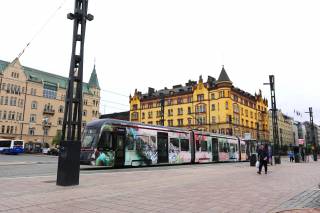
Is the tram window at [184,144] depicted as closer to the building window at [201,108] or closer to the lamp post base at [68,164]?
the lamp post base at [68,164]

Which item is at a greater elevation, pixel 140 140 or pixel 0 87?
pixel 0 87

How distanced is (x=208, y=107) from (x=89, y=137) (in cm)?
6128

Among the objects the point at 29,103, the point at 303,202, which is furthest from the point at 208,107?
the point at 303,202

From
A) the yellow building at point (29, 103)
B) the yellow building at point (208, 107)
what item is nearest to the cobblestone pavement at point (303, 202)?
the yellow building at point (208, 107)

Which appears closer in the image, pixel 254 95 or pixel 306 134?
pixel 254 95

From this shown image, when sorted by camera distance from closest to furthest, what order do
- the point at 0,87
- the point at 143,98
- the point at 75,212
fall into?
the point at 75,212
the point at 0,87
the point at 143,98

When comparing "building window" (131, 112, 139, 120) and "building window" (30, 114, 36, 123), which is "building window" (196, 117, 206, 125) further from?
"building window" (30, 114, 36, 123)

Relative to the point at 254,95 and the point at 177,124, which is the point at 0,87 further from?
the point at 254,95

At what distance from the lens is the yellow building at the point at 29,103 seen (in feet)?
231

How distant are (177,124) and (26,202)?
77.0 meters

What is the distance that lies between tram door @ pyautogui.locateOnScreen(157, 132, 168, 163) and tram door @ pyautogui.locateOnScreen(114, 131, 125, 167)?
4114 millimetres

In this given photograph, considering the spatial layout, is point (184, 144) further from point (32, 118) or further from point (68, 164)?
point (32, 118)

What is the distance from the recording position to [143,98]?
92062 millimetres

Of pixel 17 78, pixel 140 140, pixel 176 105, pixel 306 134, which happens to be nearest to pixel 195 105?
pixel 176 105
